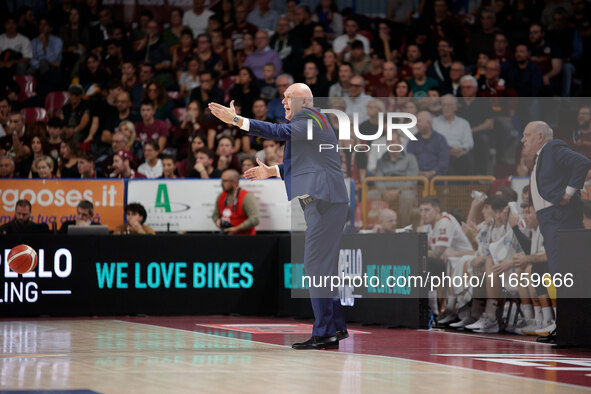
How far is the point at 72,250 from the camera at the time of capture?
12.4 m

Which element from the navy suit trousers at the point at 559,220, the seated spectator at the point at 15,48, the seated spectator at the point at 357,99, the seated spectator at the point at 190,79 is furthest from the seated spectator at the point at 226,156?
the navy suit trousers at the point at 559,220

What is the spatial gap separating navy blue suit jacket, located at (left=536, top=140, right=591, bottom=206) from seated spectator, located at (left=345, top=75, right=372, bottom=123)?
5535 mm

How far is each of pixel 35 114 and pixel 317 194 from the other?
10.6m

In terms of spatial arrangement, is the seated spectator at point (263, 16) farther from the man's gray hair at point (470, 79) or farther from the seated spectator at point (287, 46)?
the man's gray hair at point (470, 79)

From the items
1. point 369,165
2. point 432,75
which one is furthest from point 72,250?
point 432,75

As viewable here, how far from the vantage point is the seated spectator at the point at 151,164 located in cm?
1463

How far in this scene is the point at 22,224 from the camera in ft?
41.1

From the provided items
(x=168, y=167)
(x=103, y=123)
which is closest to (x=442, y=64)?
(x=168, y=167)

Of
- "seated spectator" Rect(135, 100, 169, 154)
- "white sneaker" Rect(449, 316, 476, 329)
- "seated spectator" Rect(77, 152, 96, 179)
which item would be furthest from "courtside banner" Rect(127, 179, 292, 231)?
"white sneaker" Rect(449, 316, 476, 329)

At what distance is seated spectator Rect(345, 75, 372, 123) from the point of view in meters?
14.9

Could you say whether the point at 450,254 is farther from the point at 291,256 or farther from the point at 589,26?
the point at 589,26

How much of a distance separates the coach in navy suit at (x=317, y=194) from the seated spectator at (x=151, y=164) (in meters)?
6.86

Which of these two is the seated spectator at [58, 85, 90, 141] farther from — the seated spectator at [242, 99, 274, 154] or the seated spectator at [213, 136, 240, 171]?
the seated spectator at [213, 136, 240, 171]

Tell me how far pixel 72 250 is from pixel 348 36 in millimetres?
7666
